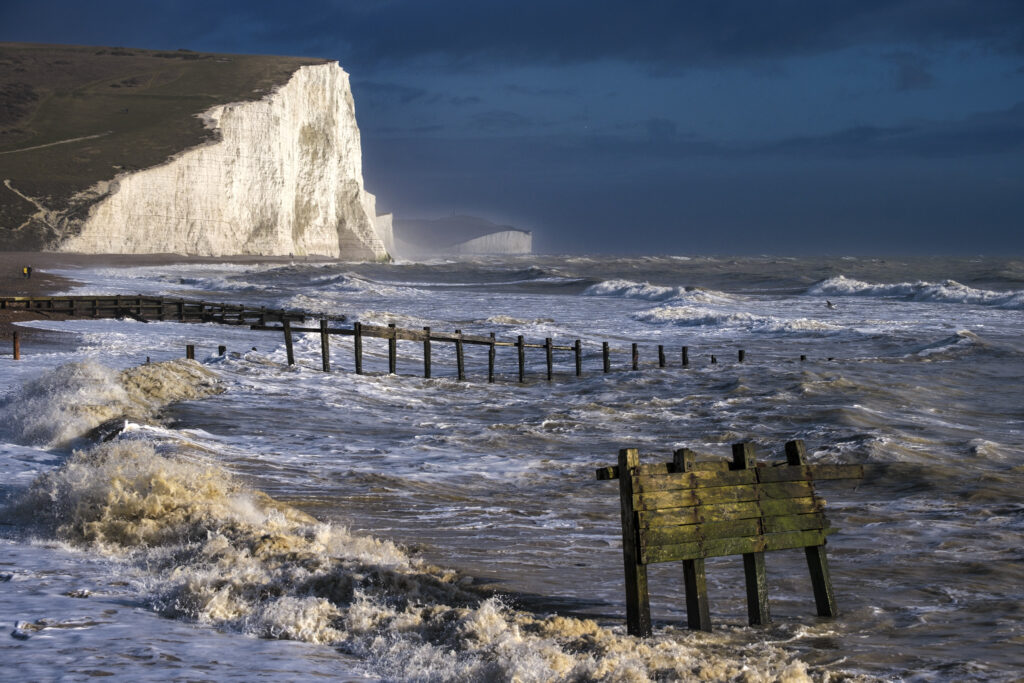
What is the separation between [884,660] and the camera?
6477 mm

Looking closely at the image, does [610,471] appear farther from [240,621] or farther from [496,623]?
[240,621]

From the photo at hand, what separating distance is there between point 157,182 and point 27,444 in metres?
78.8

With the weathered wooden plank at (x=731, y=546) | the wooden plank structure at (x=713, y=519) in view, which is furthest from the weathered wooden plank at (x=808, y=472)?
the weathered wooden plank at (x=731, y=546)

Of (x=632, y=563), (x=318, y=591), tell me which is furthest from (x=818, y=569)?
(x=318, y=591)

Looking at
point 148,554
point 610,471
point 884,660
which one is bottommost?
point 884,660

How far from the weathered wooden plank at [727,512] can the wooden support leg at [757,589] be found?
315 millimetres

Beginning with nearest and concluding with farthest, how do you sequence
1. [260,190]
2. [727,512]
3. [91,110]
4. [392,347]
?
[727,512], [392,347], [260,190], [91,110]

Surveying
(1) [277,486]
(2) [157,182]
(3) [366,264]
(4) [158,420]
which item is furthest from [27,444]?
(3) [366,264]

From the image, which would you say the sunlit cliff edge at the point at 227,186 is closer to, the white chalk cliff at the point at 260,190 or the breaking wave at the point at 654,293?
the white chalk cliff at the point at 260,190

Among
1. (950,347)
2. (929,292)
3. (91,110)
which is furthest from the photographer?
(91,110)

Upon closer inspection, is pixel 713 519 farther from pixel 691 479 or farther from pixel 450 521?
pixel 450 521

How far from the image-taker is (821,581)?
725 centimetres

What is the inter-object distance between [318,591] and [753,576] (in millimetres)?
3037

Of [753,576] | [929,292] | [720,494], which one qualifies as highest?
[929,292]
